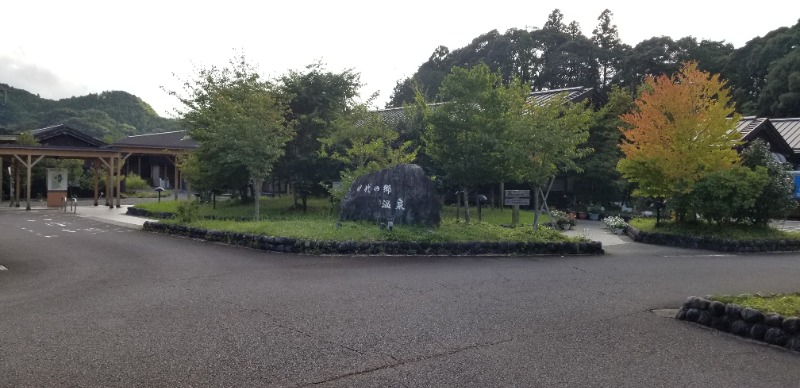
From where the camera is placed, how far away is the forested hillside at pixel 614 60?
34.7 m

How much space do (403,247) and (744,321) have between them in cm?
665

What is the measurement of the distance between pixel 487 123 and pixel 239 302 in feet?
29.9

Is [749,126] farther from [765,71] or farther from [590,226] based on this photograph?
[590,226]

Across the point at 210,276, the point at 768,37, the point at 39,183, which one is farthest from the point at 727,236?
the point at 39,183

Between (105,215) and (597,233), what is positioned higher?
(105,215)

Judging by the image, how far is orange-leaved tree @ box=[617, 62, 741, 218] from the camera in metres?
15.2

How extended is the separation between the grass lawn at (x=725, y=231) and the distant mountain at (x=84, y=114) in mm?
40750

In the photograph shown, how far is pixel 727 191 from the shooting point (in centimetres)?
1438

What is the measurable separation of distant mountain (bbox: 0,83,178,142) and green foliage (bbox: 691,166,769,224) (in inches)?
1643

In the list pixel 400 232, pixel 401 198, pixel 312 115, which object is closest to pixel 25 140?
pixel 312 115

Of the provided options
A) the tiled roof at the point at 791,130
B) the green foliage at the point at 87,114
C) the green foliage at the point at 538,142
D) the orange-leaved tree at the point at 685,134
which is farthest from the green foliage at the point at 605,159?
the green foliage at the point at 87,114

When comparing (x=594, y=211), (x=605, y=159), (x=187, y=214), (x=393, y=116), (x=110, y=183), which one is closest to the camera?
(x=187, y=214)

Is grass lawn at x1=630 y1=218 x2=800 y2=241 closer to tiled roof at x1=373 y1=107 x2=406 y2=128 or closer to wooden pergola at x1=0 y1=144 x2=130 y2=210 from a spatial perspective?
tiled roof at x1=373 y1=107 x2=406 y2=128

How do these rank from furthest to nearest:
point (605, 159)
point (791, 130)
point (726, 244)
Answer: point (791, 130) → point (605, 159) → point (726, 244)
